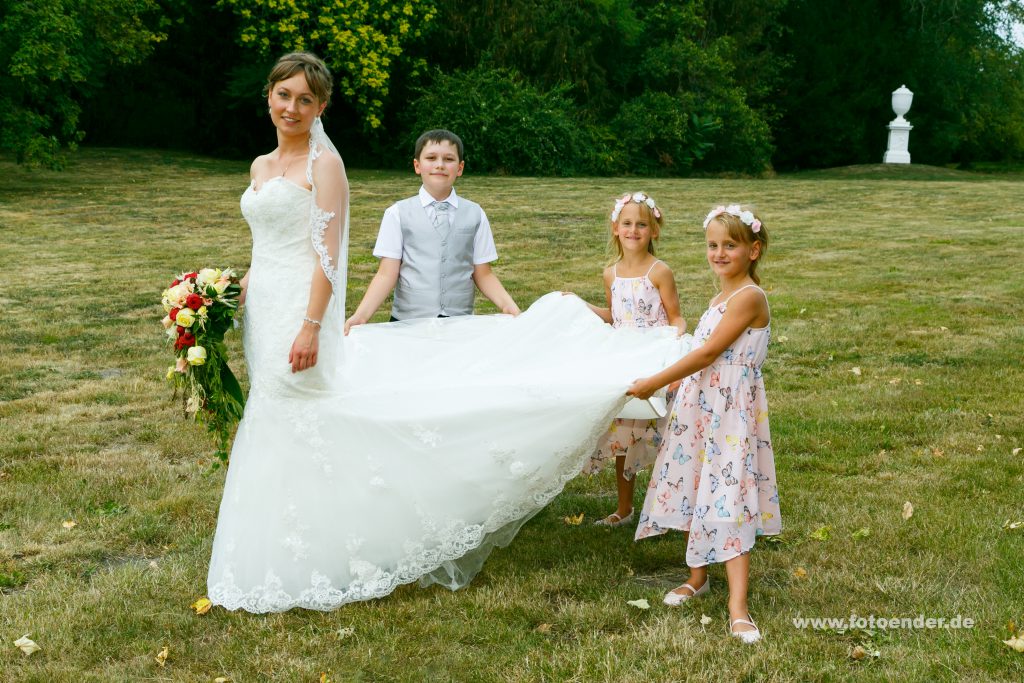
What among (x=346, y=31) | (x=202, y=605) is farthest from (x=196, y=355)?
(x=346, y=31)

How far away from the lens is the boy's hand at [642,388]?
4195 mm

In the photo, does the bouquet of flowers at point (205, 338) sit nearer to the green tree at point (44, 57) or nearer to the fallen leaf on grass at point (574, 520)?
the fallen leaf on grass at point (574, 520)

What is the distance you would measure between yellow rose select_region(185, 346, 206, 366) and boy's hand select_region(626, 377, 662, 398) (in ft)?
5.76

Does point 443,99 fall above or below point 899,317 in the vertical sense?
above

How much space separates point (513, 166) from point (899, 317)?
18.8 metres

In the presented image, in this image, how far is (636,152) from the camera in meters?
31.8

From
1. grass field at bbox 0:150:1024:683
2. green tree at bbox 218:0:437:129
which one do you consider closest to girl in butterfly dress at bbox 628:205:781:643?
grass field at bbox 0:150:1024:683

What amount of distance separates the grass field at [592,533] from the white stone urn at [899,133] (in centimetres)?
2258

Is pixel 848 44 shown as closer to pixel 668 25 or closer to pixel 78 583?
pixel 668 25

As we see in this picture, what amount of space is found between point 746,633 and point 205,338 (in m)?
2.49

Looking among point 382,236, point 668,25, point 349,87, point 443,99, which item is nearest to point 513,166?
point 443,99

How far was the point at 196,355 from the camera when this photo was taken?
164 inches

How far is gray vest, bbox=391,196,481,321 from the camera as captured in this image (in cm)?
523

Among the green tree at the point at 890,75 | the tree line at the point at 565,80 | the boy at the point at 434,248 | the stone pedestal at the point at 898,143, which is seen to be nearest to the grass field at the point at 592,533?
the boy at the point at 434,248
